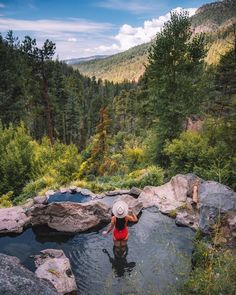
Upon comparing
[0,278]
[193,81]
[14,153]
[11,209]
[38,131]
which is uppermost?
[193,81]

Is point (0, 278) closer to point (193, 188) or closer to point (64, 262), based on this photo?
point (64, 262)

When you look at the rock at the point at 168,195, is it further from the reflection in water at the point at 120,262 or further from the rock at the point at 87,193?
the reflection in water at the point at 120,262

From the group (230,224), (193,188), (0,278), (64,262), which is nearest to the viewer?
(0,278)

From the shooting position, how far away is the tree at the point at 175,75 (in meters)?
22.8

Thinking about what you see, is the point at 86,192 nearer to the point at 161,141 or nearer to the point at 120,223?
the point at 120,223

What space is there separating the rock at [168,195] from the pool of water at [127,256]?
35.0 inches

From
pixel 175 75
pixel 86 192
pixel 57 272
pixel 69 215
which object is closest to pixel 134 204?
pixel 69 215

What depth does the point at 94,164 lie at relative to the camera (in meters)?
26.6

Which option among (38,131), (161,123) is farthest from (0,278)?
(38,131)

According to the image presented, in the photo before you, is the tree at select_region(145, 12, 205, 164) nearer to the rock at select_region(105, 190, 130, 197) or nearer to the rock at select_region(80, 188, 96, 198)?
the rock at select_region(105, 190, 130, 197)

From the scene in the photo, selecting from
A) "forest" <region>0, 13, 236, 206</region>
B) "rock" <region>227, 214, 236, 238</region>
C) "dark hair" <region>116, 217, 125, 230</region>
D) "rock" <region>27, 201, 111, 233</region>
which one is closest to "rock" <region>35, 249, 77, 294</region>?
"dark hair" <region>116, 217, 125, 230</region>

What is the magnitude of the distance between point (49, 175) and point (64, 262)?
1093cm

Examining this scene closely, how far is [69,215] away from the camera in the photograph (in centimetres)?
1380

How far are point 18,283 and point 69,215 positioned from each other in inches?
353
